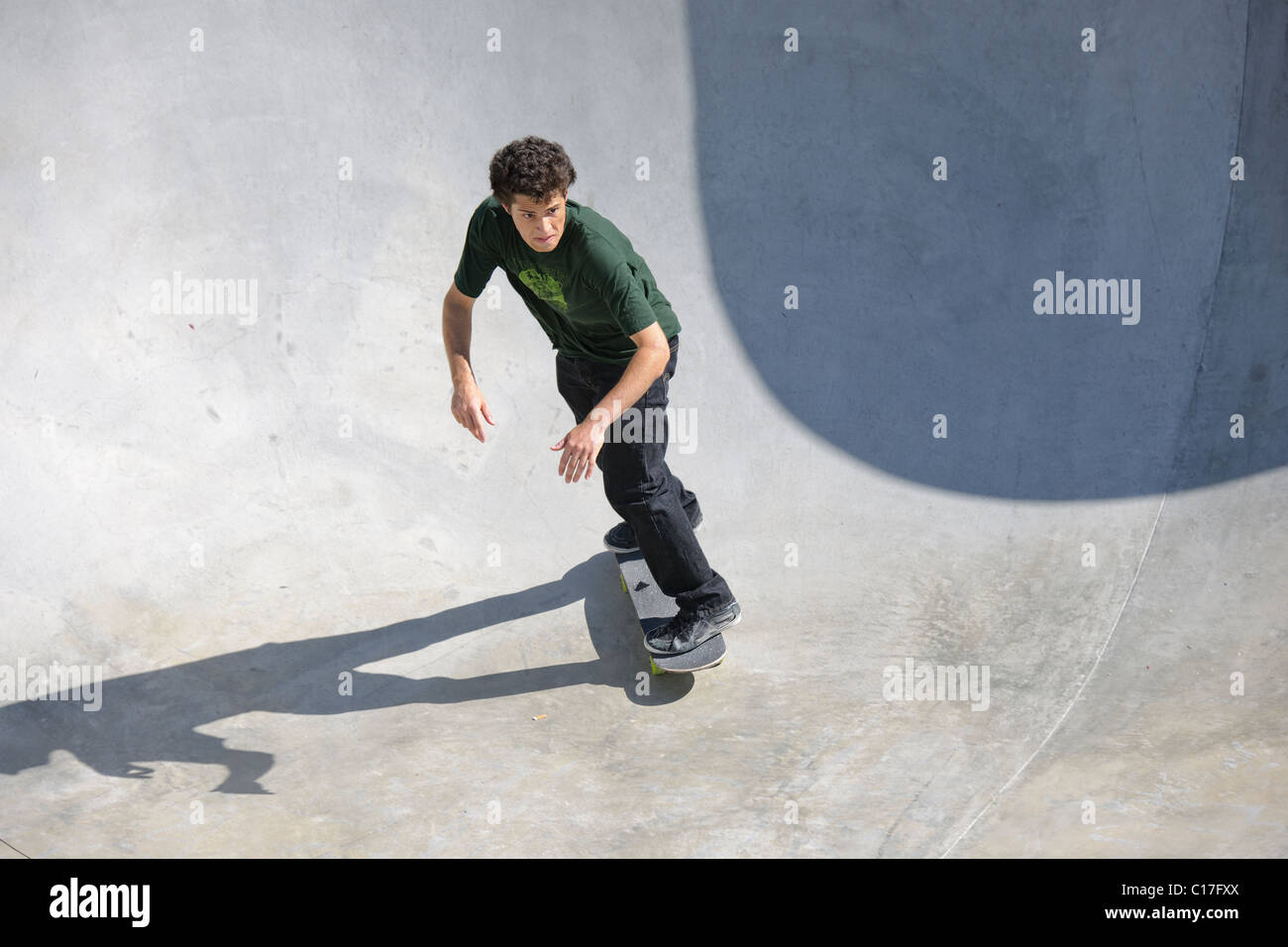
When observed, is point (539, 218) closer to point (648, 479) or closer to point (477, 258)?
point (477, 258)

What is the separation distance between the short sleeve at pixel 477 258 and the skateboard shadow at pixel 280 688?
4.98 ft

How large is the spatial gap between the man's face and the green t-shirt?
73 mm

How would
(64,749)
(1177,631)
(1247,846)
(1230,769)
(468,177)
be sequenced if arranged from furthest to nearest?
(468,177) < (1177,631) < (64,749) < (1230,769) < (1247,846)

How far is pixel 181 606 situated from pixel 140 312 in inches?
65.1

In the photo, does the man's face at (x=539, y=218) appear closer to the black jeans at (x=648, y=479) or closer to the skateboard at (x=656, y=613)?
the black jeans at (x=648, y=479)

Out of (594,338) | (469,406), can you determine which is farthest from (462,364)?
(594,338)

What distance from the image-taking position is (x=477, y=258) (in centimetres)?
341

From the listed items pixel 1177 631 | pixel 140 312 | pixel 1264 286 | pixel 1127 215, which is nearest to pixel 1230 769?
pixel 1177 631

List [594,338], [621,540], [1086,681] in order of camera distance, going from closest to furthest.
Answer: [594,338]
[1086,681]
[621,540]

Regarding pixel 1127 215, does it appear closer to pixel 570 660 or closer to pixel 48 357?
pixel 570 660

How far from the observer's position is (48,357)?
484 centimetres

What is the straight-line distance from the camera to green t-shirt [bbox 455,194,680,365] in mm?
3123

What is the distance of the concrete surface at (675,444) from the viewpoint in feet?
11.2

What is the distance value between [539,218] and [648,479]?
1.02 m
